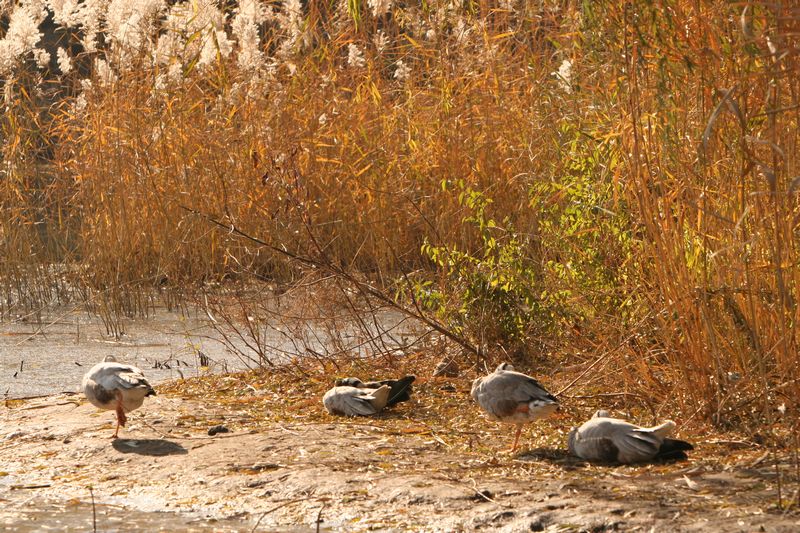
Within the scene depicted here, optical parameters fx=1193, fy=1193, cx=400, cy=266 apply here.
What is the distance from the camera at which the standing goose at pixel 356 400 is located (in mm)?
4539

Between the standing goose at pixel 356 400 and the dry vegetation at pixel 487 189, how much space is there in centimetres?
59

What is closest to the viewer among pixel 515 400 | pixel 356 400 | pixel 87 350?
pixel 515 400

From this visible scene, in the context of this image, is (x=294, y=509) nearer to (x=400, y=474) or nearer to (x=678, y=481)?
(x=400, y=474)

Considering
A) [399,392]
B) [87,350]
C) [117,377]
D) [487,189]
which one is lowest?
[87,350]

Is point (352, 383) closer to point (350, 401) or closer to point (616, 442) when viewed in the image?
point (350, 401)

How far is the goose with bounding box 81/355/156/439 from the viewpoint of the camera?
13.7 feet

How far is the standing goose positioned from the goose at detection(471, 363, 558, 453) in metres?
0.62

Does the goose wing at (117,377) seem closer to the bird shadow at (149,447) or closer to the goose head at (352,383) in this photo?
the bird shadow at (149,447)

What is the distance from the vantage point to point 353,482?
360 centimetres

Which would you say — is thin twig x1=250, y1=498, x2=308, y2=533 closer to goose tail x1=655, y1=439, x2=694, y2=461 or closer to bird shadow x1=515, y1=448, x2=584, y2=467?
bird shadow x1=515, y1=448, x2=584, y2=467

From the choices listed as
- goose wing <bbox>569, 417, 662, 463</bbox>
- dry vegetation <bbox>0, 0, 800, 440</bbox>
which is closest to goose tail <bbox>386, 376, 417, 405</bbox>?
dry vegetation <bbox>0, 0, 800, 440</bbox>

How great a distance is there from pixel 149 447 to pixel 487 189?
9.39 ft

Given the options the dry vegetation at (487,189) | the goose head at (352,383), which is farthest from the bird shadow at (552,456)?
the goose head at (352,383)

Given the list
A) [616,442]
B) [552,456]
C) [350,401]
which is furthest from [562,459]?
[350,401]
